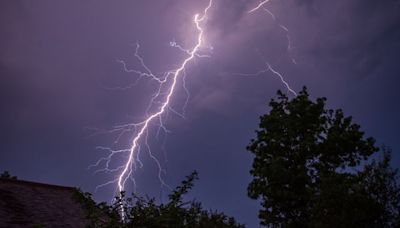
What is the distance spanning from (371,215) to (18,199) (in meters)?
13.2

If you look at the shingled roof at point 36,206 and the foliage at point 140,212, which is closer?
the foliage at point 140,212

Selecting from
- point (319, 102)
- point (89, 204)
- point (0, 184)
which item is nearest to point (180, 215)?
point (89, 204)

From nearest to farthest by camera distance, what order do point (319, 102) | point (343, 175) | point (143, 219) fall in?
point (143, 219) → point (343, 175) → point (319, 102)

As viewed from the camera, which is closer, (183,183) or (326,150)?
(183,183)

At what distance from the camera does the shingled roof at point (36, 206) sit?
12523 millimetres

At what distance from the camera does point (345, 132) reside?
20125 millimetres

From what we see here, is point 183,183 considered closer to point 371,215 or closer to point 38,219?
point 38,219

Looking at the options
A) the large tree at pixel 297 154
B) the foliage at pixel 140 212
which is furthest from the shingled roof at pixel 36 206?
the large tree at pixel 297 154

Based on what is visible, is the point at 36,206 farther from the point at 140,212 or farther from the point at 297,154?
the point at 297,154

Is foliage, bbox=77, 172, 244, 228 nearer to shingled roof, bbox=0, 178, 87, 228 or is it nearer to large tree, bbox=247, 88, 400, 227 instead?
shingled roof, bbox=0, 178, 87, 228

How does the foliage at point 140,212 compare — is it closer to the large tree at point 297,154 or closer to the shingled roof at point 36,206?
the shingled roof at point 36,206

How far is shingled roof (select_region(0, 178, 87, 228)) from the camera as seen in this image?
12.5m

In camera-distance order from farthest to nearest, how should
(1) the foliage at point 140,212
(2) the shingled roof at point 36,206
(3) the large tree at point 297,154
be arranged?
(3) the large tree at point 297,154 → (2) the shingled roof at point 36,206 → (1) the foliage at point 140,212

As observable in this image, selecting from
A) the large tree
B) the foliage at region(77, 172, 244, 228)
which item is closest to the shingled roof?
the foliage at region(77, 172, 244, 228)
